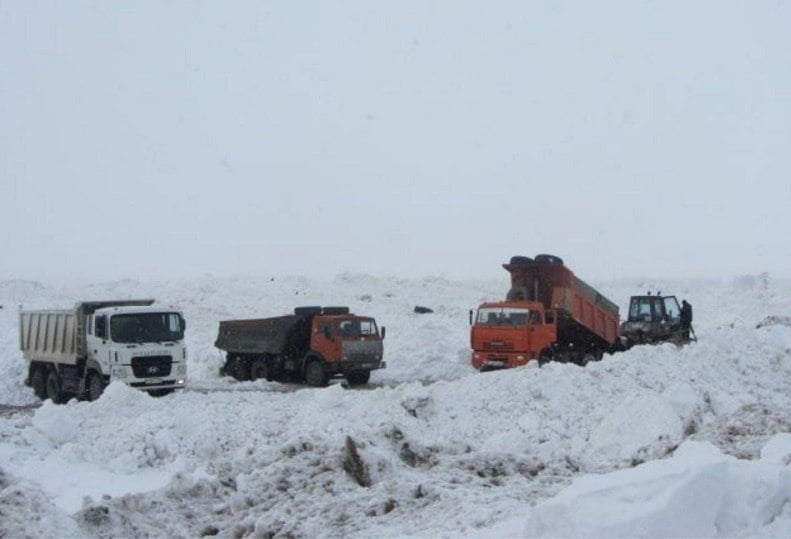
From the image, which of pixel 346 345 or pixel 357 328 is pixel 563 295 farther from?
pixel 346 345

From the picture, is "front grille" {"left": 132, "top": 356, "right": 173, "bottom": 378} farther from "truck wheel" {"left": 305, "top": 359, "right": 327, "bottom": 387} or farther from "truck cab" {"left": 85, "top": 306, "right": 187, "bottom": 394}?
"truck wheel" {"left": 305, "top": 359, "right": 327, "bottom": 387}

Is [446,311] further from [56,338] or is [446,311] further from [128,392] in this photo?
[128,392]

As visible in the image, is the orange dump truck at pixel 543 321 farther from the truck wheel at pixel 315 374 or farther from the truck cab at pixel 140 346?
the truck cab at pixel 140 346

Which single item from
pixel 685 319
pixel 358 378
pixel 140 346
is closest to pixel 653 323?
pixel 685 319

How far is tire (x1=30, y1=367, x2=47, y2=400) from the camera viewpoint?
2620 cm

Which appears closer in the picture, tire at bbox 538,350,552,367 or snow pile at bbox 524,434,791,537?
snow pile at bbox 524,434,791,537

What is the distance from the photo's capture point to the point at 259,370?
29125 mm

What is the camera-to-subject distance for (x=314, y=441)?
41.4 ft

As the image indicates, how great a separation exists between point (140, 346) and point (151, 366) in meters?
0.54

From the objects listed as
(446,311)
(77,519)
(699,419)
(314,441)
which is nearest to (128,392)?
(314,441)

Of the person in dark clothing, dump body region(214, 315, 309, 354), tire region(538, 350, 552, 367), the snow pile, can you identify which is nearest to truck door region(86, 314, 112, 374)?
dump body region(214, 315, 309, 354)

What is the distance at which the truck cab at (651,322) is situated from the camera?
33.5m

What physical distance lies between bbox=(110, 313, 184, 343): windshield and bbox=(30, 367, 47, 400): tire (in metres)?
4.94

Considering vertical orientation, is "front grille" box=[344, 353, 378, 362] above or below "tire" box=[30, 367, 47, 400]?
above
